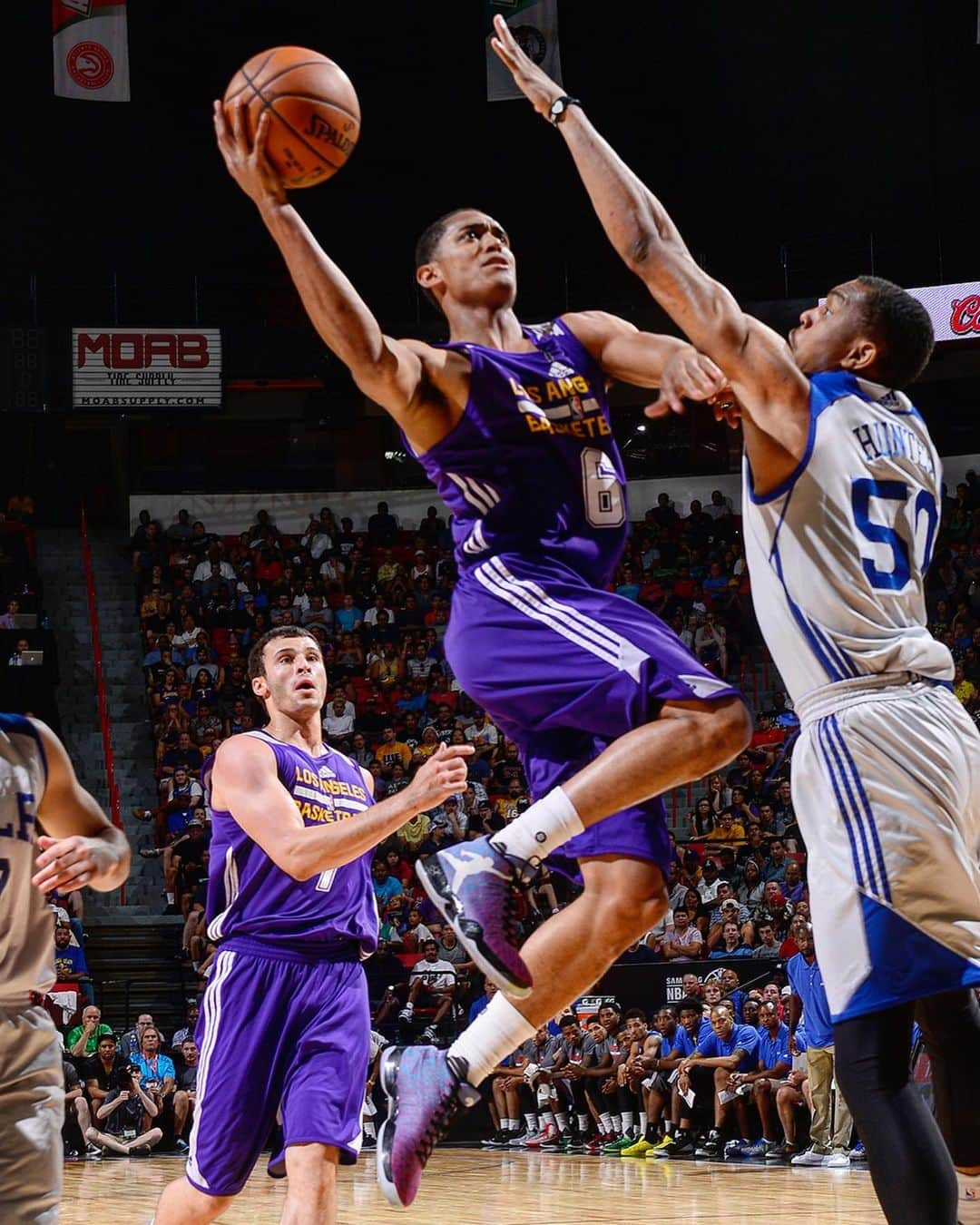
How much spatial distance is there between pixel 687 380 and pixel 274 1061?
2.96m

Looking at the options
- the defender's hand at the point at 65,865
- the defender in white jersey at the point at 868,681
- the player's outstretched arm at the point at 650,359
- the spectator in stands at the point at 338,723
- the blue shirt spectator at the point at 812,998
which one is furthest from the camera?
the spectator in stands at the point at 338,723

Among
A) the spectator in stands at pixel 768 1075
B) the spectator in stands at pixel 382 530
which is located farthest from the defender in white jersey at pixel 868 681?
the spectator in stands at pixel 382 530

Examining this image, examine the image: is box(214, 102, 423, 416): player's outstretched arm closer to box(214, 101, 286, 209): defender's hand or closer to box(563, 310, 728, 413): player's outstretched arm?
box(214, 101, 286, 209): defender's hand

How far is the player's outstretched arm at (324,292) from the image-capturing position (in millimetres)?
4195

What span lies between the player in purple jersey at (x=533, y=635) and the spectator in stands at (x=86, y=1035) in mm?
10805

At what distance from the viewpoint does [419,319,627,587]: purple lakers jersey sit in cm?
446

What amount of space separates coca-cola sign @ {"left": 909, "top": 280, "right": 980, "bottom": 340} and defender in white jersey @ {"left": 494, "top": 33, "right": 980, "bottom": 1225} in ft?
61.3

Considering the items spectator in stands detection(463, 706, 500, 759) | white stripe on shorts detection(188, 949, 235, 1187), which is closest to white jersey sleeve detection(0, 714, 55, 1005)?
white stripe on shorts detection(188, 949, 235, 1187)

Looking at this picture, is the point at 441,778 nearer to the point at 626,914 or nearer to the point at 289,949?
the point at 626,914

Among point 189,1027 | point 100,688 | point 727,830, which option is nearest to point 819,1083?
point 727,830

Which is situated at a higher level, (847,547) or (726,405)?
(726,405)

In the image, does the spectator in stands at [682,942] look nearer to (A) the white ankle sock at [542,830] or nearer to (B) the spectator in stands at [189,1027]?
(B) the spectator in stands at [189,1027]

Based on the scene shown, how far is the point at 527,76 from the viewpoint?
15.3 feet

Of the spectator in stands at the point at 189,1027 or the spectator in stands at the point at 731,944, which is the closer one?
the spectator in stands at the point at 731,944
